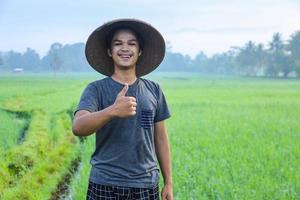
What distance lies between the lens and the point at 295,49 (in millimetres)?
13547

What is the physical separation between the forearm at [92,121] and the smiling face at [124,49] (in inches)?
10.5

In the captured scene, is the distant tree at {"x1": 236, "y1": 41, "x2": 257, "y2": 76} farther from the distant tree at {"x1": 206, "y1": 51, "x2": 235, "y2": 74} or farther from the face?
the face

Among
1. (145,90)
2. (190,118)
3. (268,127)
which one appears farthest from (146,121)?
(190,118)

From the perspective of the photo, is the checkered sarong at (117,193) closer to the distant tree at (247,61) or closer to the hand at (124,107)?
the hand at (124,107)

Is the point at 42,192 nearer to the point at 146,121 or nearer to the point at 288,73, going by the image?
the point at 146,121

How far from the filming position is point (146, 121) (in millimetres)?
1542

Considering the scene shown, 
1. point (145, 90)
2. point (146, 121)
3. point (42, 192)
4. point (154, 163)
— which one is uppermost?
point (145, 90)

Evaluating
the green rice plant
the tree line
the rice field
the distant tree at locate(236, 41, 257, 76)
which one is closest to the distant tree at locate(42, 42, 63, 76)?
the tree line

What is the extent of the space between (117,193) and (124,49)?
0.51m

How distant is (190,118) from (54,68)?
5.14 metres

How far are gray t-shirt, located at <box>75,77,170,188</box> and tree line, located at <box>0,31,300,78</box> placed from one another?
125 cm

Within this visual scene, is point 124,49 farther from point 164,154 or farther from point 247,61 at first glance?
point 247,61

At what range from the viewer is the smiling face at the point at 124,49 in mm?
1589

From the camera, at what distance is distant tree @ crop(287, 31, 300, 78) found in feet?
43.4
